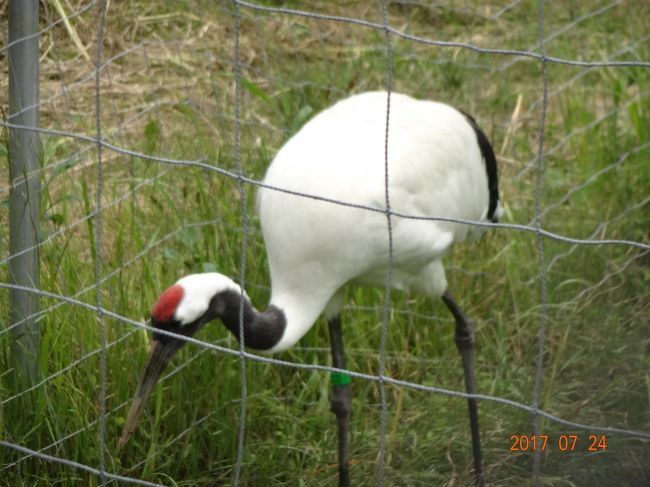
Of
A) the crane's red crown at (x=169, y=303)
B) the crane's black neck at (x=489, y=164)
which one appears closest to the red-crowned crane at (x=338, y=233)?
the crane's red crown at (x=169, y=303)

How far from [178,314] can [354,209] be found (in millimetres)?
Result: 542

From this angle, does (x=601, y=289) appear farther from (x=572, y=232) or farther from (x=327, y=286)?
(x=327, y=286)

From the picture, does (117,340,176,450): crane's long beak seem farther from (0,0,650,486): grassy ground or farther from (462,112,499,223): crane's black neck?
(462,112,499,223): crane's black neck

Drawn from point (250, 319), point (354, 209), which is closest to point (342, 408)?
point (250, 319)

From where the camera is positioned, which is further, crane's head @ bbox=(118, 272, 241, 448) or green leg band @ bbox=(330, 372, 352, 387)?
green leg band @ bbox=(330, 372, 352, 387)

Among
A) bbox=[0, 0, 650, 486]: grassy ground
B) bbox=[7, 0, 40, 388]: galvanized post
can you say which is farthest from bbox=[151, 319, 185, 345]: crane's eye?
bbox=[7, 0, 40, 388]: galvanized post

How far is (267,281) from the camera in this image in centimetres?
378

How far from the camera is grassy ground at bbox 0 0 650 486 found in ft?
10.6

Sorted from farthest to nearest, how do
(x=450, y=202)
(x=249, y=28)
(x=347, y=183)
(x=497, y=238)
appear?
(x=249, y=28) → (x=497, y=238) → (x=450, y=202) → (x=347, y=183)

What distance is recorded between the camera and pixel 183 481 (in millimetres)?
3250

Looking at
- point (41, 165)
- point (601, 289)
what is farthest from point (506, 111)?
point (41, 165)

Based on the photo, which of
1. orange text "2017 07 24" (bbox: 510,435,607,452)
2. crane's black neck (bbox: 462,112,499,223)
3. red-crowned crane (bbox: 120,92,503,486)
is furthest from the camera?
crane's black neck (bbox: 462,112,499,223)

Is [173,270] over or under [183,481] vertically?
over

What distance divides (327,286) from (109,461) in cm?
72
